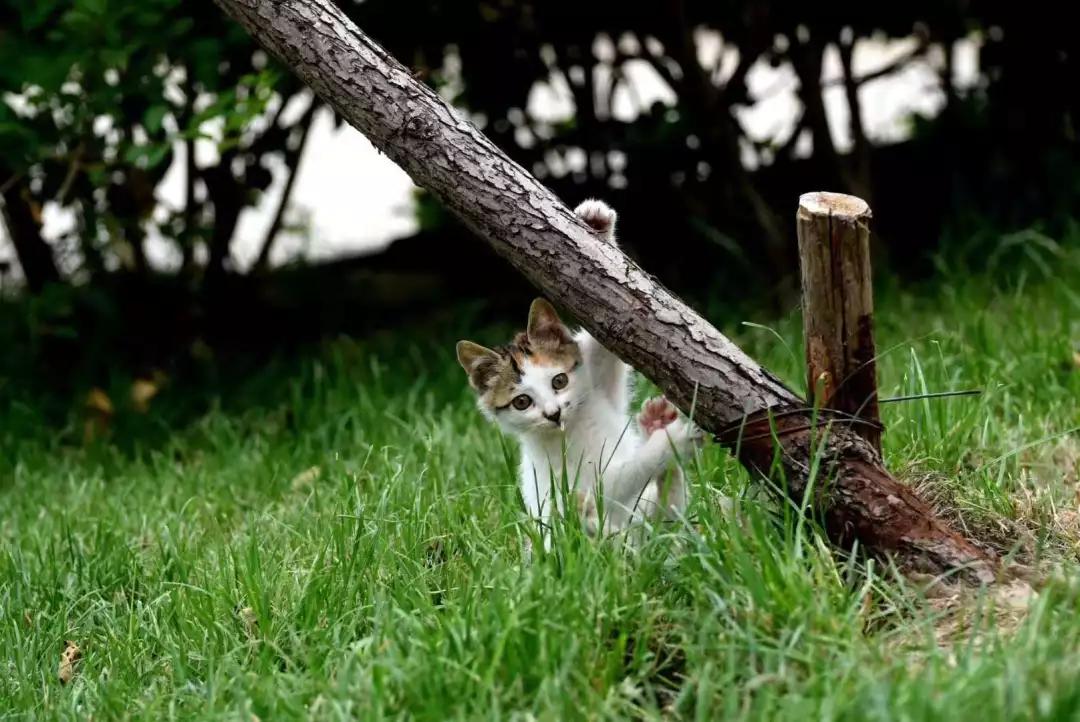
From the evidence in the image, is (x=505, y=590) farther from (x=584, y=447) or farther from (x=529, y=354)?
(x=529, y=354)

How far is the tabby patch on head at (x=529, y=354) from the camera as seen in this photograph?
348 cm

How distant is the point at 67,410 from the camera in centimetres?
599

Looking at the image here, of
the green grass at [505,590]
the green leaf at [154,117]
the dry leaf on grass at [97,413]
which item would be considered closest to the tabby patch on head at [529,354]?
the green grass at [505,590]

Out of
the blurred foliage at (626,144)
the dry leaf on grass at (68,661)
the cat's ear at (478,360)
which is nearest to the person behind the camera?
the dry leaf on grass at (68,661)

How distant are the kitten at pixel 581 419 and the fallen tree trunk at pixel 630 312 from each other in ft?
0.77

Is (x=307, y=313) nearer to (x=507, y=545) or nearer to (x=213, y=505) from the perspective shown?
(x=213, y=505)

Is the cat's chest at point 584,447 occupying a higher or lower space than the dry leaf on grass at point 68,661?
higher

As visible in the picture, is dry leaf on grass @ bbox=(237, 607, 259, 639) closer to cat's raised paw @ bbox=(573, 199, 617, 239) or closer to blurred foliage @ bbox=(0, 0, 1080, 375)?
cat's raised paw @ bbox=(573, 199, 617, 239)

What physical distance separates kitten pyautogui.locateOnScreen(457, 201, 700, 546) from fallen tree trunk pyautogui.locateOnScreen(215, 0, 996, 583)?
234 mm

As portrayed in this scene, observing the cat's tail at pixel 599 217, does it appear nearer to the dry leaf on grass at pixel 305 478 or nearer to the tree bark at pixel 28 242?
the dry leaf on grass at pixel 305 478

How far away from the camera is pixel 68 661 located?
3348 mm

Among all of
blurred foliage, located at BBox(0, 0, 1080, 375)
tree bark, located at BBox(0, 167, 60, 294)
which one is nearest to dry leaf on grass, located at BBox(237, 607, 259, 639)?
blurred foliage, located at BBox(0, 0, 1080, 375)

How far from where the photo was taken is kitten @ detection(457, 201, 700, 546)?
3.21 meters

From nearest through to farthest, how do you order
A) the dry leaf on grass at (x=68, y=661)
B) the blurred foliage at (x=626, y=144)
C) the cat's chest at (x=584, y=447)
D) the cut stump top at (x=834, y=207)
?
the cut stump top at (x=834, y=207)
the dry leaf on grass at (x=68, y=661)
the cat's chest at (x=584, y=447)
the blurred foliage at (x=626, y=144)
